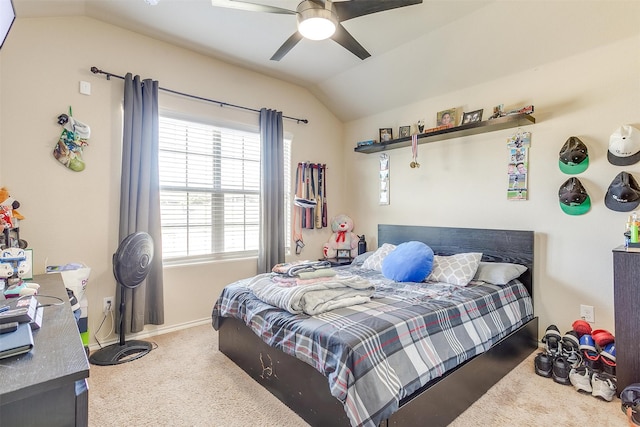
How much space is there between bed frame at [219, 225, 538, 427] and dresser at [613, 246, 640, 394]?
1.98 feet

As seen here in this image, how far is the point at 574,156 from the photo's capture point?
2623 millimetres

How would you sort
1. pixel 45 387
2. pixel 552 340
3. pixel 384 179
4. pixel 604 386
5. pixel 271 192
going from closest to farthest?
1. pixel 45 387
2. pixel 604 386
3. pixel 552 340
4. pixel 271 192
5. pixel 384 179

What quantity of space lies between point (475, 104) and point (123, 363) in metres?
3.93

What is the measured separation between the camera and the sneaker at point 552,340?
2465 mm

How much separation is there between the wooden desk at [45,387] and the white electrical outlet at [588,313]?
332cm

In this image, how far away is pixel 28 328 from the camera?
113cm

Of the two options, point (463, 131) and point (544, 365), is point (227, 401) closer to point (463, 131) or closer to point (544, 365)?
point (544, 365)

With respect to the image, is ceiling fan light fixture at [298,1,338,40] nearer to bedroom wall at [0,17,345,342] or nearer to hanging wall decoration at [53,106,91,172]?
bedroom wall at [0,17,345,342]

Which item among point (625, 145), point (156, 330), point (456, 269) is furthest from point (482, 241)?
point (156, 330)

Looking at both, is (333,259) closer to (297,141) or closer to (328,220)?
(328,220)

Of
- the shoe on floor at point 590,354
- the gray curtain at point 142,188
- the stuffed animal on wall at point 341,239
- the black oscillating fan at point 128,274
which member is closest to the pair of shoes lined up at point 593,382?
the shoe on floor at point 590,354

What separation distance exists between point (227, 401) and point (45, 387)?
4.76ft

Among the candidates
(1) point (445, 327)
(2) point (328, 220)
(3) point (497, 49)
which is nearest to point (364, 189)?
(2) point (328, 220)

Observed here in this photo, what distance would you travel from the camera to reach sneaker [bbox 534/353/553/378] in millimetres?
2354
